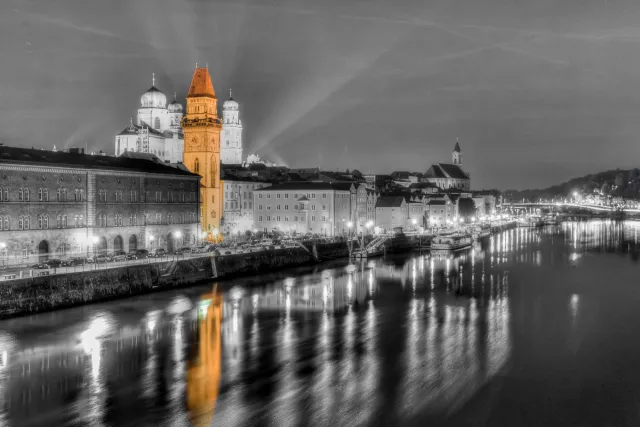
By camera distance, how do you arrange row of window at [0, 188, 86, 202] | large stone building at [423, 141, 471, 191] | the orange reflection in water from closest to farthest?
the orange reflection in water → row of window at [0, 188, 86, 202] → large stone building at [423, 141, 471, 191]

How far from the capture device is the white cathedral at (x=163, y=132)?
75.4 meters

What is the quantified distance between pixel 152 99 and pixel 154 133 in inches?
226

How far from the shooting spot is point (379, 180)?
9938 centimetres

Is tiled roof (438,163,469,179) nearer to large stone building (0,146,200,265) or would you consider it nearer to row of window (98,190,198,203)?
row of window (98,190,198,203)

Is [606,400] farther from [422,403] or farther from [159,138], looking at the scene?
[159,138]

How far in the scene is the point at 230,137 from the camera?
290ft

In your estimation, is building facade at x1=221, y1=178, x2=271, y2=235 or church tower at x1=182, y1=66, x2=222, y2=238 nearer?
church tower at x1=182, y1=66, x2=222, y2=238

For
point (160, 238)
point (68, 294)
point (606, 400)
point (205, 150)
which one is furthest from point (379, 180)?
Result: point (606, 400)

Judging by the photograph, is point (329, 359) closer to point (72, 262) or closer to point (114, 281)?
point (114, 281)

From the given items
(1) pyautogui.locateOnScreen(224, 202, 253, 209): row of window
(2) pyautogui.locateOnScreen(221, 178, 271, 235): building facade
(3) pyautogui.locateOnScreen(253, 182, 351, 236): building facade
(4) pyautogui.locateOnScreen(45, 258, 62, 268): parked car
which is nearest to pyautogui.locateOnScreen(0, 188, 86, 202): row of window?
(4) pyautogui.locateOnScreen(45, 258, 62, 268): parked car

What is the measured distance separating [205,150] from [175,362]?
34.6 metres

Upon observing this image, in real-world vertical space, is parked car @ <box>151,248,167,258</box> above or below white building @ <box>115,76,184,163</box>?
below

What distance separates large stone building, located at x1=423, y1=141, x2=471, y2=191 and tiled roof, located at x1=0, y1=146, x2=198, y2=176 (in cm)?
8884

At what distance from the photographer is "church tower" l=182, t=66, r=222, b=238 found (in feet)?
176
